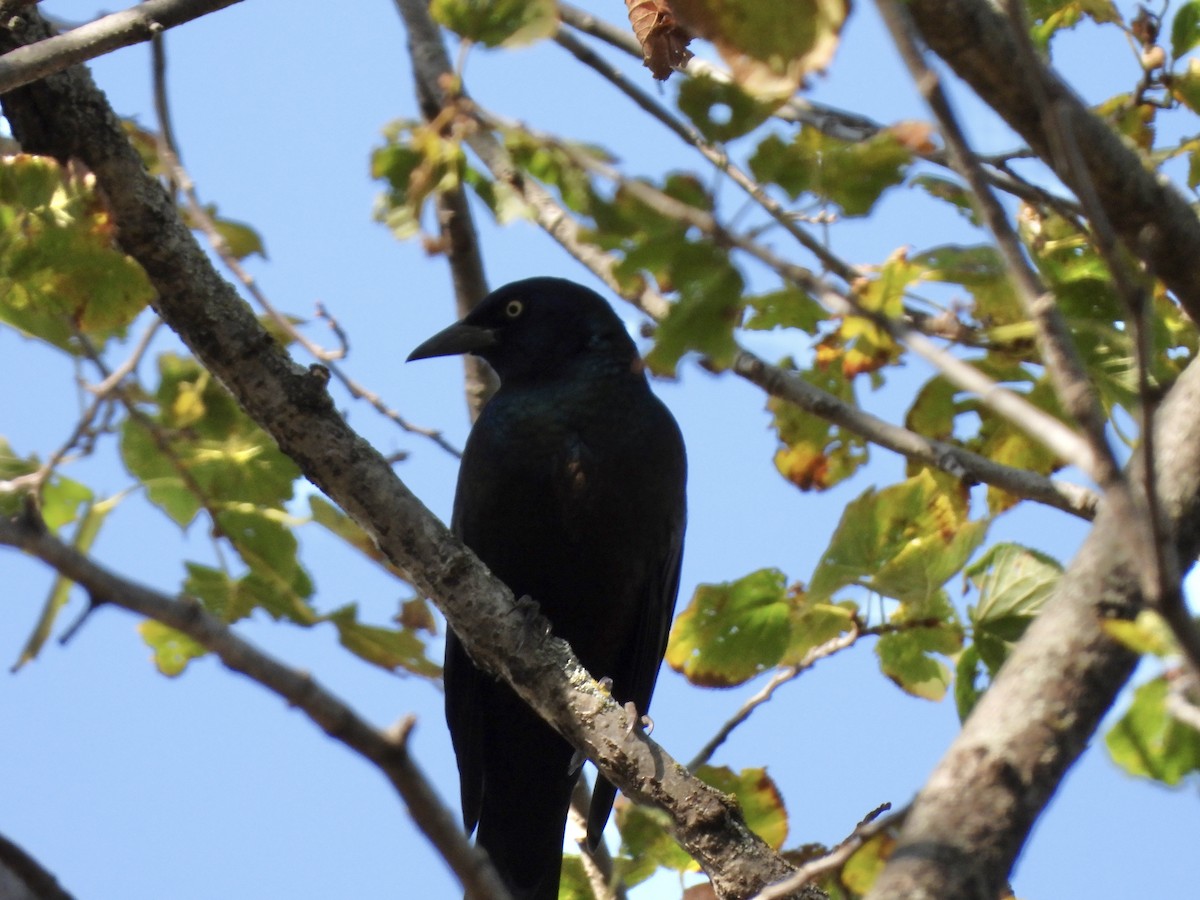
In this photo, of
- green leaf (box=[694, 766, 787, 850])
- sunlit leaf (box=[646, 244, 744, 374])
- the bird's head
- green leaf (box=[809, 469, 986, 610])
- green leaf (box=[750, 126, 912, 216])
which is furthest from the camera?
the bird's head

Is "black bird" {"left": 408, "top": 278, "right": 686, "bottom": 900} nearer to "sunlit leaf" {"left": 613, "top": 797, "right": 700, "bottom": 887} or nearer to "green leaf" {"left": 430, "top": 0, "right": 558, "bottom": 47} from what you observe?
"sunlit leaf" {"left": 613, "top": 797, "right": 700, "bottom": 887}

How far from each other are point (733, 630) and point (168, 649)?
166cm

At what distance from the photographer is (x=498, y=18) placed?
2.71 m

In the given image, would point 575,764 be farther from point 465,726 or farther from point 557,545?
point 557,545

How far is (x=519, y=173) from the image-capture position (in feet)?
12.9

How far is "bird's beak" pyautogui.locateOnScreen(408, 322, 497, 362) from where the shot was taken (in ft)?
16.4

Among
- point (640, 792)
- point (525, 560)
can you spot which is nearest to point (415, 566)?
point (640, 792)

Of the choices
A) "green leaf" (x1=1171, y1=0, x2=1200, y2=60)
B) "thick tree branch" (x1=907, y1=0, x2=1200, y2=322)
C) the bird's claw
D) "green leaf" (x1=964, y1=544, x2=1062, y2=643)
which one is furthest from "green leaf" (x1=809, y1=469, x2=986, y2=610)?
"green leaf" (x1=1171, y1=0, x2=1200, y2=60)

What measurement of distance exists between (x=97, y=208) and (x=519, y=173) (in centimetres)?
137

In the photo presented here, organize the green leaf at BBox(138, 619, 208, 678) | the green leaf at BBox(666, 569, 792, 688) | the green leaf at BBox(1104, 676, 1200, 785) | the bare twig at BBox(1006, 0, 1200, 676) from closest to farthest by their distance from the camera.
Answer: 1. the bare twig at BBox(1006, 0, 1200, 676)
2. the green leaf at BBox(1104, 676, 1200, 785)
3. the green leaf at BBox(666, 569, 792, 688)
4. the green leaf at BBox(138, 619, 208, 678)

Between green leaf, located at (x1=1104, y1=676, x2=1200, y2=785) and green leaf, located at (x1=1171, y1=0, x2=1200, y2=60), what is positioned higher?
green leaf, located at (x1=1171, y1=0, x2=1200, y2=60)

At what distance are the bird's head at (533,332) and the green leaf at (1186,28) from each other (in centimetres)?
207

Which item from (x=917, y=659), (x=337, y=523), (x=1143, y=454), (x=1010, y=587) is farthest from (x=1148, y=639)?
(x=337, y=523)

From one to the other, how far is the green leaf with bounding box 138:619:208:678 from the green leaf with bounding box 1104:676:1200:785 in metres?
2.88
